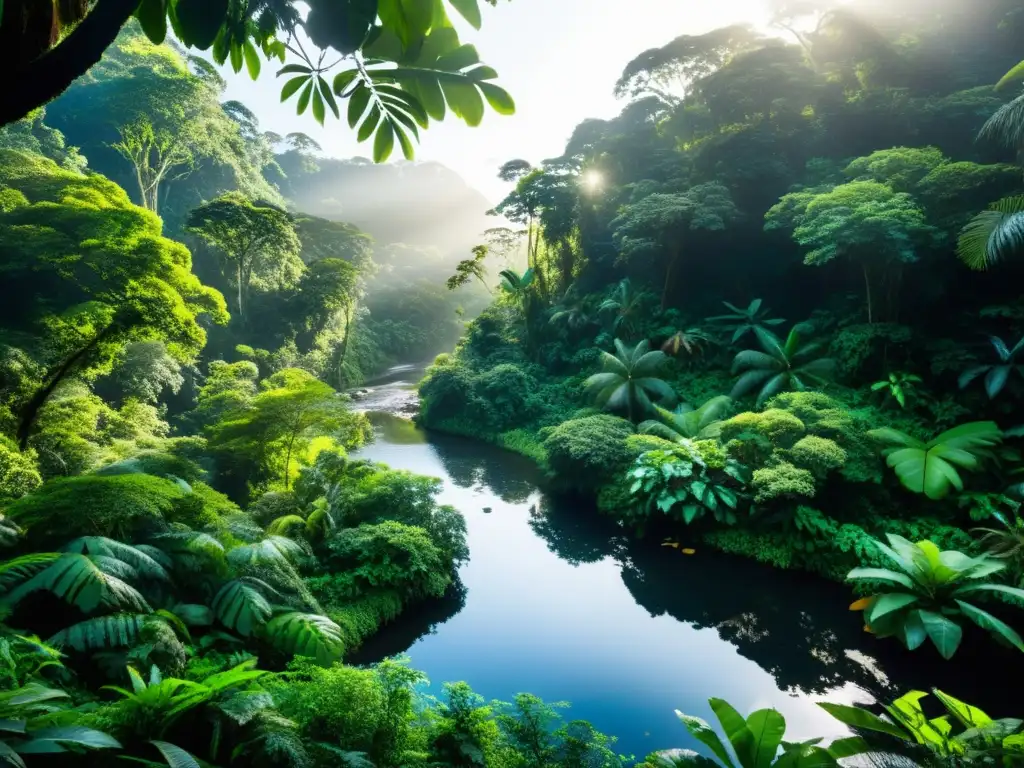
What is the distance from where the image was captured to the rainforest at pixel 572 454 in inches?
109

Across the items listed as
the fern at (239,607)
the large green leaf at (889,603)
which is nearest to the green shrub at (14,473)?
the fern at (239,607)

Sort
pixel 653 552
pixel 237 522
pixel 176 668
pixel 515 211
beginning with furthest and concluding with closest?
1. pixel 515 211
2. pixel 653 552
3. pixel 237 522
4. pixel 176 668

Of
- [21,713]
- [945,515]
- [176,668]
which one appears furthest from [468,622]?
[945,515]

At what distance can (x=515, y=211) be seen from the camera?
20938 mm

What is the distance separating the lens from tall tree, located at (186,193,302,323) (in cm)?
1700

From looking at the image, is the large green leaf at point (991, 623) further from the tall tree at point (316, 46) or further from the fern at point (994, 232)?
the tall tree at point (316, 46)

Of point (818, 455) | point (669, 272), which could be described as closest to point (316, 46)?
Answer: point (818, 455)

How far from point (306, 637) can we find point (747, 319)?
43.7 ft

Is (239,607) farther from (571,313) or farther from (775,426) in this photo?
(571,313)

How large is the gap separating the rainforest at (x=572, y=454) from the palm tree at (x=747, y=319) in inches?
6.9

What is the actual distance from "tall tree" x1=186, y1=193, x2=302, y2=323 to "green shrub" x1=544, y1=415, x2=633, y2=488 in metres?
13.4

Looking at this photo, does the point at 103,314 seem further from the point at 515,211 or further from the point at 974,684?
the point at 515,211

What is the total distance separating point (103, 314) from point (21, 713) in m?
5.77

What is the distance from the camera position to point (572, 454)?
1057 centimetres
